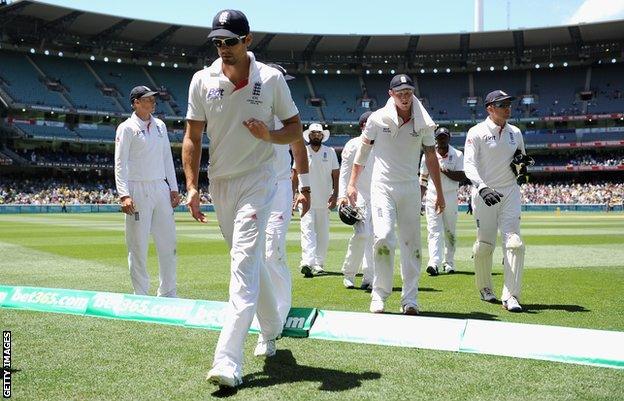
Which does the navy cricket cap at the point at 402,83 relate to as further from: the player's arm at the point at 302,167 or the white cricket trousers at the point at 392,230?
the player's arm at the point at 302,167

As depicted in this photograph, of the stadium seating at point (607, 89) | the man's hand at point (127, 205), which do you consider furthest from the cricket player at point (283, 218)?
the stadium seating at point (607, 89)

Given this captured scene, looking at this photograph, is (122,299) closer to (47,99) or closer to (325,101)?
(47,99)

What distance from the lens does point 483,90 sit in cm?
7262

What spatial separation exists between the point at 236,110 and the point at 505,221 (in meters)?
4.31

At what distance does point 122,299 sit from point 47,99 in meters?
63.0

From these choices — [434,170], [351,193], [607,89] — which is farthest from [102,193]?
[434,170]

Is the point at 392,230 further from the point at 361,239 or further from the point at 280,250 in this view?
the point at 361,239

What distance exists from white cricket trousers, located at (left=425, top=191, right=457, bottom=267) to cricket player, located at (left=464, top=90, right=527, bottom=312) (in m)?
3.25

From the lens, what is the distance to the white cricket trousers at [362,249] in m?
9.52

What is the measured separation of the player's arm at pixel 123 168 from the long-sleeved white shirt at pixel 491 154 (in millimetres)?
4186

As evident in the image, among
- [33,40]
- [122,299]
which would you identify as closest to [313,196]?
[122,299]

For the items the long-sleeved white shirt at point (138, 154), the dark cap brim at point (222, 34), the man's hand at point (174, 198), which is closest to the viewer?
the dark cap brim at point (222, 34)

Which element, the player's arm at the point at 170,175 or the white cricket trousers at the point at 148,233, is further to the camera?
the player's arm at the point at 170,175

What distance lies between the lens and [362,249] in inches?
381
